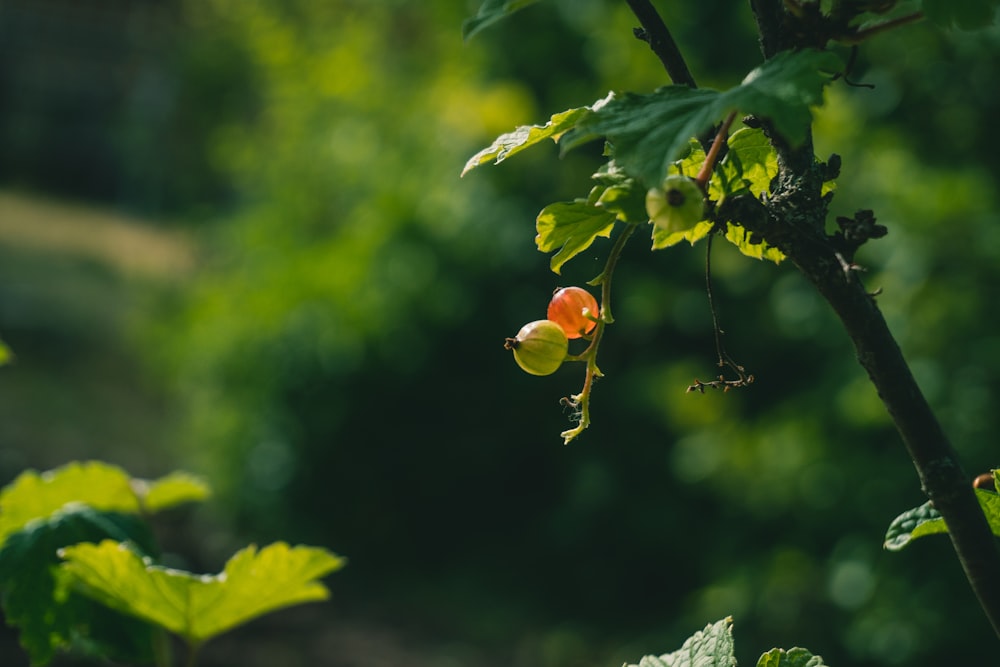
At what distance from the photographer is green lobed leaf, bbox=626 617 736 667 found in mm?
774

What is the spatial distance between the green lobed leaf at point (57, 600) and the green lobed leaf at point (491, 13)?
0.72 metres

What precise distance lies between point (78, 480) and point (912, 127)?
2.51 meters

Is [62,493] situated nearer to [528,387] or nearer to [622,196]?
[622,196]

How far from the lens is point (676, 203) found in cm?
59

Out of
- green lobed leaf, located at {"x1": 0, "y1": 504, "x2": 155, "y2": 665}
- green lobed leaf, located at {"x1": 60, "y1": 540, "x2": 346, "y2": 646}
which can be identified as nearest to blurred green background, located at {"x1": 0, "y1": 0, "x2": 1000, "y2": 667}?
green lobed leaf, located at {"x1": 60, "y1": 540, "x2": 346, "y2": 646}

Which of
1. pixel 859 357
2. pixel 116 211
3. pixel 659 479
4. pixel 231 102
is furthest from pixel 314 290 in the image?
pixel 116 211

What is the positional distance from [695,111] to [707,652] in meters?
0.43

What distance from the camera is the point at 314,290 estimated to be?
186 inches

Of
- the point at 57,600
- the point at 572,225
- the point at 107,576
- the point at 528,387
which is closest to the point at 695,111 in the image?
the point at 572,225

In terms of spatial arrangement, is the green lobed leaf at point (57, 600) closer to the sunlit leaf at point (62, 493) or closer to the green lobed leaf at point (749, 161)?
the sunlit leaf at point (62, 493)

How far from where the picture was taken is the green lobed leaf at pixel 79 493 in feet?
3.79

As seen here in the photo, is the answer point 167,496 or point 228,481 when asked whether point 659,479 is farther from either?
point 167,496

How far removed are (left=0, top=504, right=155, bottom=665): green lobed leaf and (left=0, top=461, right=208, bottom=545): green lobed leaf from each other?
33 mm

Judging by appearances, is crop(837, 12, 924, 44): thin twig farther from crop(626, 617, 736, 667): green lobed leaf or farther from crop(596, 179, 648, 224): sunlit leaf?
crop(626, 617, 736, 667): green lobed leaf
